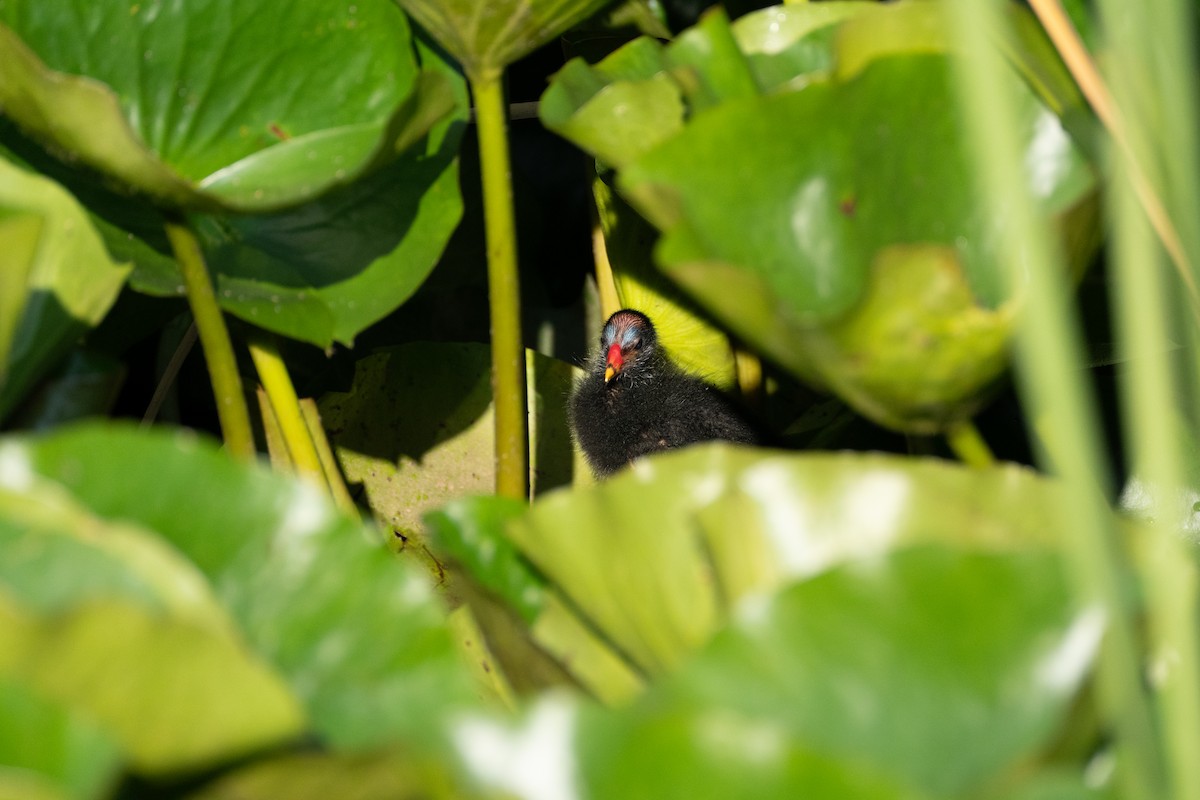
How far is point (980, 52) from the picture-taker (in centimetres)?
38

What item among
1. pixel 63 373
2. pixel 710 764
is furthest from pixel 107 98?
pixel 710 764

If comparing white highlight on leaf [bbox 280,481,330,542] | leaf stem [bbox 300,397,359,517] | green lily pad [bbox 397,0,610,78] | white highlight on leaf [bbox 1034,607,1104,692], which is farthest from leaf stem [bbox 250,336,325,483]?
white highlight on leaf [bbox 1034,607,1104,692]

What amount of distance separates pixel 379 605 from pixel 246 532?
0.24ft

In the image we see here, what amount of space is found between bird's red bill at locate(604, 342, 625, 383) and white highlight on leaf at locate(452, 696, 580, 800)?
1.39 meters

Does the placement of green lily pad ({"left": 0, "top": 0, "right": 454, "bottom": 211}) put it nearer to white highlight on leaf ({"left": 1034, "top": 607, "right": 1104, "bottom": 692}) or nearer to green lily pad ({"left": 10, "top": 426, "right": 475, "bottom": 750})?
green lily pad ({"left": 10, "top": 426, "right": 475, "bottom": 750})

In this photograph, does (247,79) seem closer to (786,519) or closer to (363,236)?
(363,236)

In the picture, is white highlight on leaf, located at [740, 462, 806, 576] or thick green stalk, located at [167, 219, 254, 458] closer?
white highlight on leaf, located at [740, 462, 806, 576]

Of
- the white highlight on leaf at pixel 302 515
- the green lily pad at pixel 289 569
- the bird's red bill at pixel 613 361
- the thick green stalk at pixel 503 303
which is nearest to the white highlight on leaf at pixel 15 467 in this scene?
the green lily pad at pixel 289 569

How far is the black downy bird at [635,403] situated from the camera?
69.3 inches

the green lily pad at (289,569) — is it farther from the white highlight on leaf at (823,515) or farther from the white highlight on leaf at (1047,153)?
the white highlight on leaf at (1047,153)

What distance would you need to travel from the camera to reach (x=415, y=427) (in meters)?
1.52

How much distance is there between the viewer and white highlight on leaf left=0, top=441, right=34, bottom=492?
21.4 inches

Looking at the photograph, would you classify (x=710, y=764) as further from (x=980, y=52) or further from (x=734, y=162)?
(x=734, y=162)

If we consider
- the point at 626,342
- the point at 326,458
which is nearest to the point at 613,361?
the point at 626,342
